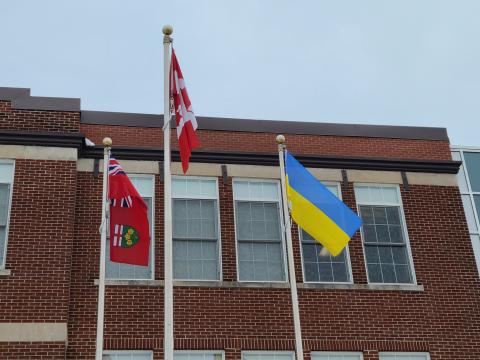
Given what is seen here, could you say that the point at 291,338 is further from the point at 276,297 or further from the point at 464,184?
the point at 464,184

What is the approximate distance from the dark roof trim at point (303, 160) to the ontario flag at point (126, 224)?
369 cm

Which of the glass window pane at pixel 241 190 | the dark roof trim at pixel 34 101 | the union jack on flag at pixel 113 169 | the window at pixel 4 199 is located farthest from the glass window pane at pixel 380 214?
the window at pixel 4 199

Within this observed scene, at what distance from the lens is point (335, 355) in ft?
51.0

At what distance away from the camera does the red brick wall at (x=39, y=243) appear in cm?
1438

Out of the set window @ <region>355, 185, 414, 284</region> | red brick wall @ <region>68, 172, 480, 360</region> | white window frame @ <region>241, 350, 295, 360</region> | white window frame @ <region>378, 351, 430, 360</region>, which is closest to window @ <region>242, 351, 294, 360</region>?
white window frame @ <region>241, 350, 295, 360</region>

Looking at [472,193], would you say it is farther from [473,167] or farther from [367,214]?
[367,214]

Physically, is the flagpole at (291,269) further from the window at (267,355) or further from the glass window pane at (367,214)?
the glass window pane at (367,214)

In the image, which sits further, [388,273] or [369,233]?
[369,233]

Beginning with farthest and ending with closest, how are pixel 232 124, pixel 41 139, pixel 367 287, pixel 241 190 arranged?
pixel 232 124 < pixel 241 190 < pixel 367 287 < pixel 41 139

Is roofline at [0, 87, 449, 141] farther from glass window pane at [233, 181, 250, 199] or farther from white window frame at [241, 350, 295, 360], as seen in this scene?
white window frame at [241, 350, 295, 360]

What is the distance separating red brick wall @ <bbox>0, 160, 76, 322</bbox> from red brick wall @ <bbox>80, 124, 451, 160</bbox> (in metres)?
1.54

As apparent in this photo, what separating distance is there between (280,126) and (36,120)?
5.67 meters

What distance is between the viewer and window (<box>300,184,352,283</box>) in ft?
53.7

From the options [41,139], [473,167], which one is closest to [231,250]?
[41,139]
